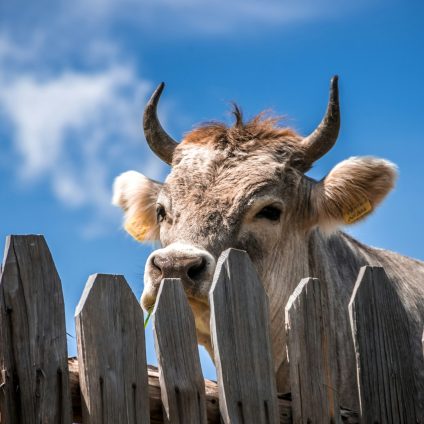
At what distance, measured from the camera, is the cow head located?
6.05 meters

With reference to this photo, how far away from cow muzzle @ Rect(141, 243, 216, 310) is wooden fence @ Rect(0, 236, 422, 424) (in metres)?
1.56

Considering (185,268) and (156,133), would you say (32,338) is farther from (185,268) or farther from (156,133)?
(156,133)

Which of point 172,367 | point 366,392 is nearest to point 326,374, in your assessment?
point 366,392

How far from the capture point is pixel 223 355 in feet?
11.7

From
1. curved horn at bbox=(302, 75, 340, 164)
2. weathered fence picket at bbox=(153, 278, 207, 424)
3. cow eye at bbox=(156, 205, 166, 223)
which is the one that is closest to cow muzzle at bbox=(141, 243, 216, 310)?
cow eye at bbox=(156, 205, 166, 223)

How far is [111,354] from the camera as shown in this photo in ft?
11.2

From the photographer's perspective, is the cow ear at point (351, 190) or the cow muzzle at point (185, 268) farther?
the cow ear at point (351, 190)

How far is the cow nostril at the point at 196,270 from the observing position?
535cm

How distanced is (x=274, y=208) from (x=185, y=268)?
4.38ft

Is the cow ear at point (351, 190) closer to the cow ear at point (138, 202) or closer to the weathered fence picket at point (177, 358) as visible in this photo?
the cow ear at point (138, 202)

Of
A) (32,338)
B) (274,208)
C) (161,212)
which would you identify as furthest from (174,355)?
(161,212)

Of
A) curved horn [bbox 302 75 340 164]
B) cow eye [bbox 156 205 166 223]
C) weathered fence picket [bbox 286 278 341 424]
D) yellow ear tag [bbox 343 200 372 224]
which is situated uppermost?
curved horn [bbox 302 75 340 164]

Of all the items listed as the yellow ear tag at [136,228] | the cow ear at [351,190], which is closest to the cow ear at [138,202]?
the yellow ear tag at [136,228]

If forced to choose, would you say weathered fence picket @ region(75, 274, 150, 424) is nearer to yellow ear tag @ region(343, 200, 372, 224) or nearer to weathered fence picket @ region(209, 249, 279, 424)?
weathered fence picket @ region(209, 249, 279, 424)
